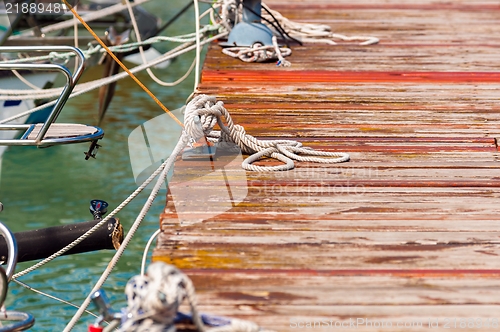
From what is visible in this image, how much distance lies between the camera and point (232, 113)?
4.32 meters

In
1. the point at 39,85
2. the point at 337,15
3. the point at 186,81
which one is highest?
the point at 337,15

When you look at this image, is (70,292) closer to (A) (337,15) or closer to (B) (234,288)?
(B) (234,288)

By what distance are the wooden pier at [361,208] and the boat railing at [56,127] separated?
562 millimetres

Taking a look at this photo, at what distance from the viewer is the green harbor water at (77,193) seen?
5.31 metres

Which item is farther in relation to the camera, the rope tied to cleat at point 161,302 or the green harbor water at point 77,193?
the green harbor water at point 77,193

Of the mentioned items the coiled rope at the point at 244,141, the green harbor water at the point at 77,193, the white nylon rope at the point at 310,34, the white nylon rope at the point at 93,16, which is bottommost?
the green harbor water at the point at 77,193

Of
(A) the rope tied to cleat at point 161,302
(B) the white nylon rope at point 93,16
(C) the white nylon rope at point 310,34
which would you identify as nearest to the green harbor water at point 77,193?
(B) the white nylon rope at point 93,16

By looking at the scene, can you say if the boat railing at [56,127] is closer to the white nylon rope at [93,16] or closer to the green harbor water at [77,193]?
the green harbor water at [77,193]

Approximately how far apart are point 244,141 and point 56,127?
3.35 feet

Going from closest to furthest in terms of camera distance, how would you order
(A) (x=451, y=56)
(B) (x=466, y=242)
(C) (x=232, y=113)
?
(B) (x=466, y=242) → (C) (x=232, y=113) → (A) (x=451, y=56)

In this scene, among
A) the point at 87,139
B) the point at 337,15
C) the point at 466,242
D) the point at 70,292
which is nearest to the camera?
the point at 466,242

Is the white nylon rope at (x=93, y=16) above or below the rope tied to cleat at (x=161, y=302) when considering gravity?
below

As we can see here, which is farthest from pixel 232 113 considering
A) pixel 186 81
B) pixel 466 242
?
pixel 186 81

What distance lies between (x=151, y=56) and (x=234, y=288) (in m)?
8.07
